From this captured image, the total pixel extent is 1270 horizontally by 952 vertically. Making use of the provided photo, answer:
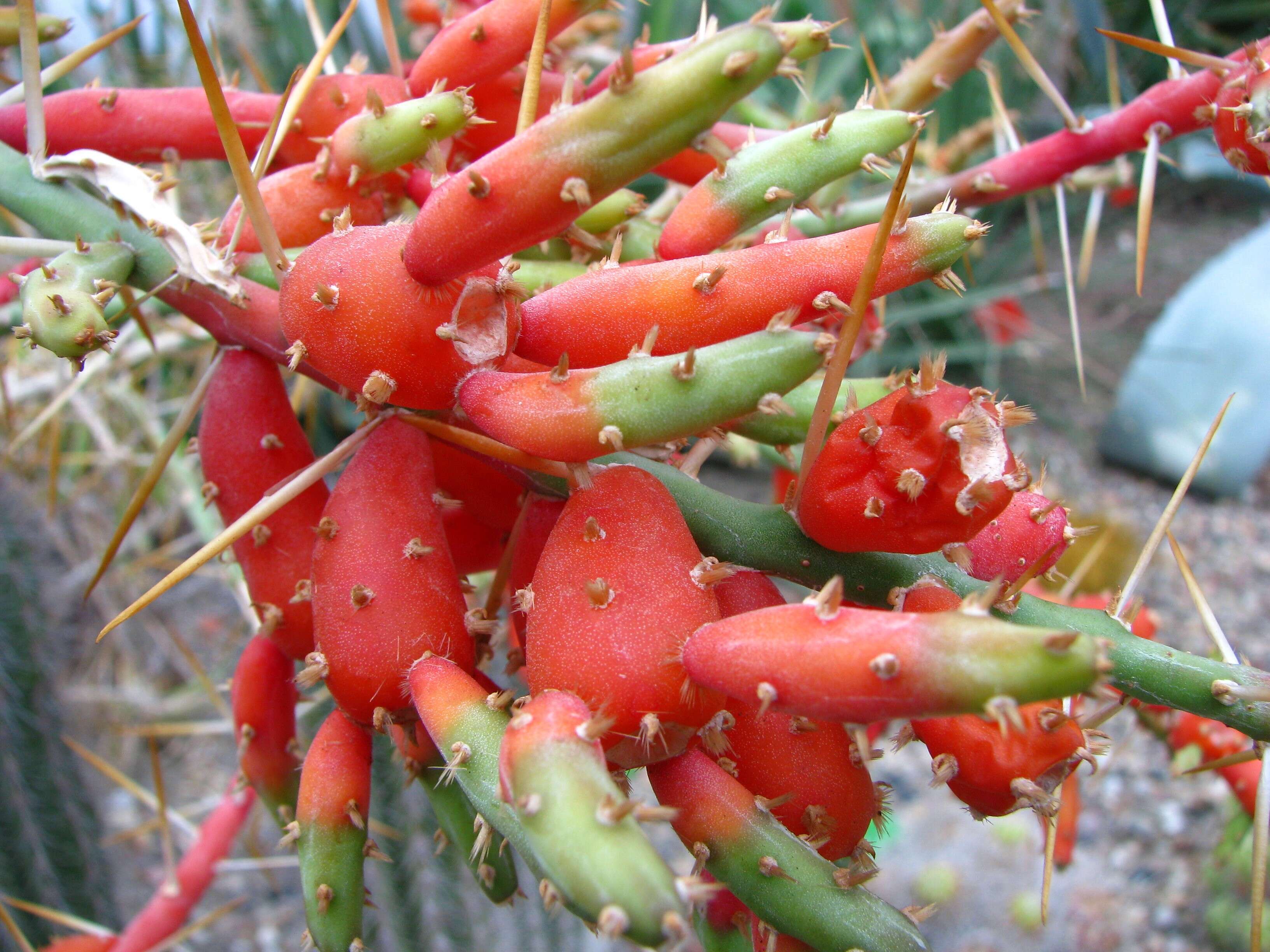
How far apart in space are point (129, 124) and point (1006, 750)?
32.9 inches

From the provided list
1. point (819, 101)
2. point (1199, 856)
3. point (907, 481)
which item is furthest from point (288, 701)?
point (1199, 856)

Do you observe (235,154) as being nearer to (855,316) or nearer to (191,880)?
(855,316)

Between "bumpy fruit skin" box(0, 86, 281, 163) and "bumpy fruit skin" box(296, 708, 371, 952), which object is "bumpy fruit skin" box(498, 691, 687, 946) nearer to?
"bumpy fruit skin" box(296, 708, 371, 952)

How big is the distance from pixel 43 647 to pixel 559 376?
5.37 ft

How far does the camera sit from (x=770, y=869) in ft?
1.81

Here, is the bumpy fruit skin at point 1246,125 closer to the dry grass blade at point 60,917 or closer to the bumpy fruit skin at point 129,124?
the bumpy fruit skin at point 129,124

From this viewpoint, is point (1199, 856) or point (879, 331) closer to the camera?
point (879, 331)

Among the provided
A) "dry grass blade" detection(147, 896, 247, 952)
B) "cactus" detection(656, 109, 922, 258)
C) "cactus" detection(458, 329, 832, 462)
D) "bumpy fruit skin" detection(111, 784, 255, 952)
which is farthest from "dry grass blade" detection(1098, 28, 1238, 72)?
"dry grass blade" detection(147, 896, 247, 952)

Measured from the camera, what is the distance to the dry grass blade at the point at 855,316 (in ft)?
1.75

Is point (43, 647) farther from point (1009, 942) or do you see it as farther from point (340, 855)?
point (1009, 942)

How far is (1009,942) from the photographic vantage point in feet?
8.32

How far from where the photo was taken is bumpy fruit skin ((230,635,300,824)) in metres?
0.79

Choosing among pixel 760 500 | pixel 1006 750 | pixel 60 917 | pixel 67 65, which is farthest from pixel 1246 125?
pixel 760 500

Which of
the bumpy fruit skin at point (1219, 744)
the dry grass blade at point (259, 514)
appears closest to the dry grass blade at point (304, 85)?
the dry grass blade at point (259, 514)
